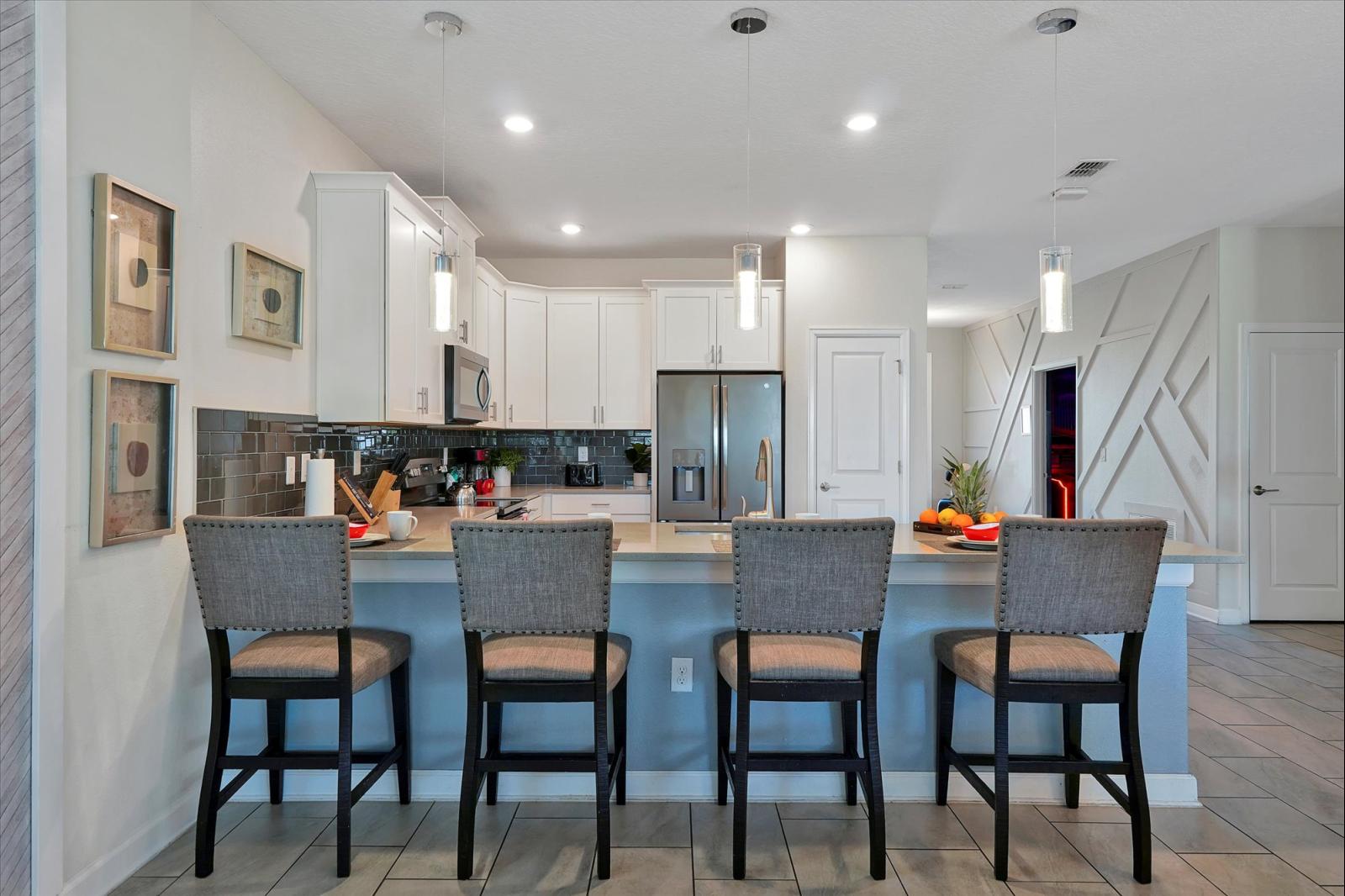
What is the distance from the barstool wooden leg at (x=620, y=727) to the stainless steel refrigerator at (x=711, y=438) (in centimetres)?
249

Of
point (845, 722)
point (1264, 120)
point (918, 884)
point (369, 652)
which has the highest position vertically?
point (1264, 120)

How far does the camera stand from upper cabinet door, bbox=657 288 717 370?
5102 millimetres

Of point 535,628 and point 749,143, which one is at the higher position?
point 749,143

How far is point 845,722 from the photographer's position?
235cm

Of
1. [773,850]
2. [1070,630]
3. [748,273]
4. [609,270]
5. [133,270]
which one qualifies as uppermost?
[609,270]

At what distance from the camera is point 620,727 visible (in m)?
2.51

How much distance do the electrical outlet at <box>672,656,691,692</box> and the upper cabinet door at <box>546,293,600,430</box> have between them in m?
2.89

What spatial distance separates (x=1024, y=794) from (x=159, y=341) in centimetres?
297

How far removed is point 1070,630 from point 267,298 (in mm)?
2777

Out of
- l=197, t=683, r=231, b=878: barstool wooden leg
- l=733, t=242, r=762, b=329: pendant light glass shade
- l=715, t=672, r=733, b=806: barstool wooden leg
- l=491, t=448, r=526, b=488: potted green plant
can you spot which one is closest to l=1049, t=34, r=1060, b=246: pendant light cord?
l=733, t=242, r=762, b=329: pendant light glass shade

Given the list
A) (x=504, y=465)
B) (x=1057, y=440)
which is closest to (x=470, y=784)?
(x=504, y=465)

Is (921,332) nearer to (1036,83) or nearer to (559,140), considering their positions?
(1036,83)

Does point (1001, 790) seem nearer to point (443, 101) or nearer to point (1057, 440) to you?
point (443, 101)

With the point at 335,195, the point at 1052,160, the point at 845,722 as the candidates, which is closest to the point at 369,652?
the point at 845,722
